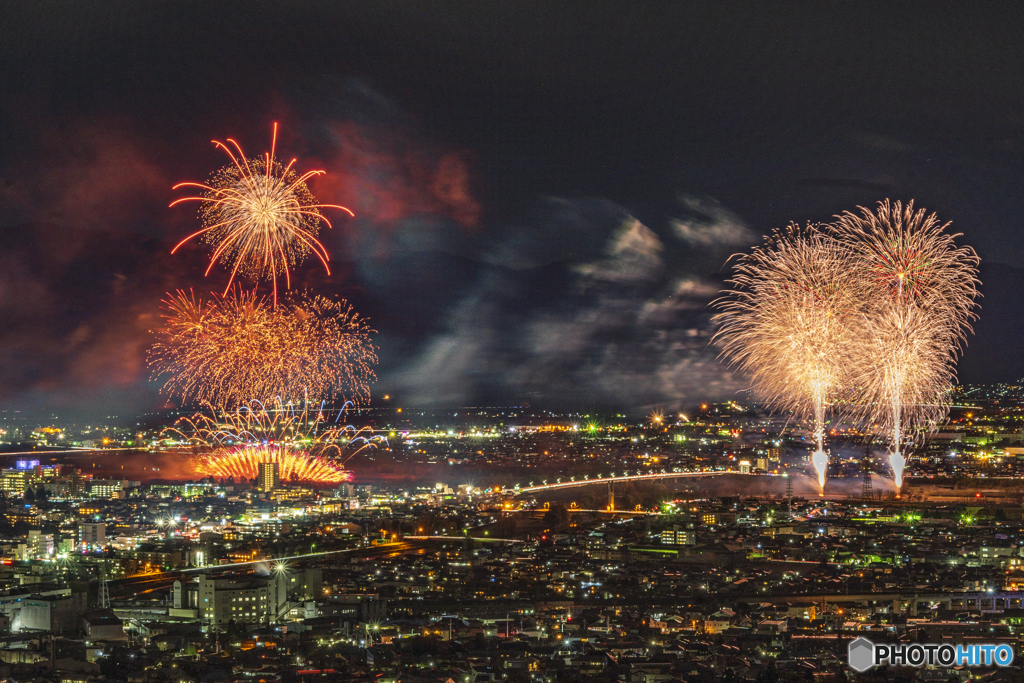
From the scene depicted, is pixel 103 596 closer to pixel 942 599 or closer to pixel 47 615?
pixel 47 615

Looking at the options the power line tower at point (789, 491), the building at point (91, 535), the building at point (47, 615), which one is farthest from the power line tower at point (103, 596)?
the power line tower at point (789, 491)

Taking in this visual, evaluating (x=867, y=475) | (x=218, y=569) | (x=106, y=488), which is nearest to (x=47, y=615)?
(x=218, y=569)

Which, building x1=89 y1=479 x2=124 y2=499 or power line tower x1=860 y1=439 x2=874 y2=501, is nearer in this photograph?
power line tower x1=860 y1=439 x2=874 y2=501

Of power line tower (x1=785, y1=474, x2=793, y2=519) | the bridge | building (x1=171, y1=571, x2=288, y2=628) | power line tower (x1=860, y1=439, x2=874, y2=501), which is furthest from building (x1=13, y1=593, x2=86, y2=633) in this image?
power line tower (x1=860, y1=439, x2=874, y2=501)

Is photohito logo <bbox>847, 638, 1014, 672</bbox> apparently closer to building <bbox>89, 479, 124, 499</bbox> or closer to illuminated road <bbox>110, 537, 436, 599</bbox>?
illuminated road <bbox>110, 537, 436, 599</bbox>

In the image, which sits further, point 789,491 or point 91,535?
point 789,491

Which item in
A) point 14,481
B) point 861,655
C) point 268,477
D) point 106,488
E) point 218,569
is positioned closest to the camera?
point 861,655

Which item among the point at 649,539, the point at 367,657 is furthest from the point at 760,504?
the point at 367,657
